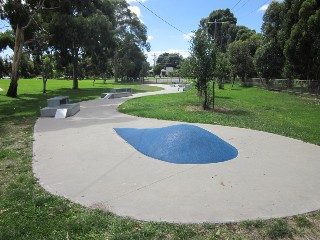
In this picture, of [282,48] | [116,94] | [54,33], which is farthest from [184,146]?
[282,48]

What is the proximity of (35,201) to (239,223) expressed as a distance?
112 inches

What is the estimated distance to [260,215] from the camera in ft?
14.7

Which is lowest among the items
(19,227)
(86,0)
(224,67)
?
(19,227)

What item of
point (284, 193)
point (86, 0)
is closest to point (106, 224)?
point (284, 193)

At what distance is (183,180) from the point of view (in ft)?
19.3

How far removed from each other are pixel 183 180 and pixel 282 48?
3167 centimetres

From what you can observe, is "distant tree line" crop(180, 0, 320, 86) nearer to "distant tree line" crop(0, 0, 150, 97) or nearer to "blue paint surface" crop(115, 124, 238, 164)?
"blue paint surface" crop(115, 124, 238, 164)

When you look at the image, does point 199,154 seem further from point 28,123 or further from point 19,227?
point 28,123

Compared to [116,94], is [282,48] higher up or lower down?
higher up

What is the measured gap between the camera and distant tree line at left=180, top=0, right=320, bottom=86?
19.7 metres

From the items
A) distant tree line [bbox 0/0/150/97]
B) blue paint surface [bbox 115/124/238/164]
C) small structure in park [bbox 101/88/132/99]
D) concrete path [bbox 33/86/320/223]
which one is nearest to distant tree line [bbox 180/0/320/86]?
small structure in park [bbox 101/88/132/99]

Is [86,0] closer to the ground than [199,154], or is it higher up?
higher up

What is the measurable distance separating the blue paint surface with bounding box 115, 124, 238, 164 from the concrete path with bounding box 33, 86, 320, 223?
0.91 feet

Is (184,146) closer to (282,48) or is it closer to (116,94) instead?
(116,94)
